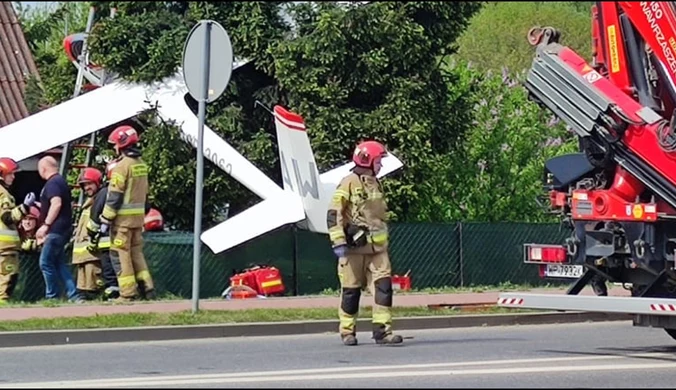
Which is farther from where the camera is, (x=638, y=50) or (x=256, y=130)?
(x=256, y=130)

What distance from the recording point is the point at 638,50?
12.4 meters

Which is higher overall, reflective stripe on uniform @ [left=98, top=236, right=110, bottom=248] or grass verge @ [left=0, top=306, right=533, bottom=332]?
reflective stripe on uniform @ [left=98, top=236, right=110, bottom=248]

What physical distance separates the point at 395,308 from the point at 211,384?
586 cm

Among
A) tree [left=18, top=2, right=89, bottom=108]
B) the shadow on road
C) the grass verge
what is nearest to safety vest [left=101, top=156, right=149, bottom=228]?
the grass verge

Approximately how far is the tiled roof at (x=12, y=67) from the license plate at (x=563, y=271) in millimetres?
11632

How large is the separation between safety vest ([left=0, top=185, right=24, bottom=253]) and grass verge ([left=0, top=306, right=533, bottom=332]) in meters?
2.79

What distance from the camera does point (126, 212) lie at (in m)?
16.0

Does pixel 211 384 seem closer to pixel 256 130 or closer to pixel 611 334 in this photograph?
pixel 611 334

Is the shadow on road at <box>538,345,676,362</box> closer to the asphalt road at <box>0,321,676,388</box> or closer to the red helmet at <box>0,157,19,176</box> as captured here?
the asphalt road at <box>0,321,676,388</box>

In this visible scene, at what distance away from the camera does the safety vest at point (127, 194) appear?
15.8 m

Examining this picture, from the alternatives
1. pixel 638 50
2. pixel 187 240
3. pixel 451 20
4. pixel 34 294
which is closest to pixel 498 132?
pixel 451 20

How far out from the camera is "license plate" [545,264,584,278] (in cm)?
1274

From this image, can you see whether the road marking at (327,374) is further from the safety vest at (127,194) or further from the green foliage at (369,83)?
the green foliage at (369,83)

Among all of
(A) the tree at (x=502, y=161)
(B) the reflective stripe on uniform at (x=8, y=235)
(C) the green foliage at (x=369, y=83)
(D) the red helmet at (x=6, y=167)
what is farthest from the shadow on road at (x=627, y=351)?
(A) the tree at (x=502, y=161)
